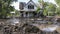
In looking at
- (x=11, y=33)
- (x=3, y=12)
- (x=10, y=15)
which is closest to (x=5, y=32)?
(x=11, y=33)

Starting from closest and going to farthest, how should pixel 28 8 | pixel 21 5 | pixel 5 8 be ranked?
pixel 5 8 < pixel 28 8 < pixel 21 5

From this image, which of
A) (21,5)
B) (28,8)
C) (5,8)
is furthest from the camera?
(21,5)

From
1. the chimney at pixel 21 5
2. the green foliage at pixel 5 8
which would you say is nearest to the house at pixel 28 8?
the chimney at pixel 21 5

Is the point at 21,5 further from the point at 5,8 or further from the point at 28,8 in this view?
the point at 5,8

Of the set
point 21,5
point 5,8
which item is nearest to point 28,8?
point 21,5

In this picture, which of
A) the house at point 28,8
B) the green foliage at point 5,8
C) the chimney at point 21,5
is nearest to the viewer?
the green foliage at point 5,8

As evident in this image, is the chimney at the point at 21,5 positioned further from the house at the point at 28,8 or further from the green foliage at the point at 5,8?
the green foliage at the point at 5,8

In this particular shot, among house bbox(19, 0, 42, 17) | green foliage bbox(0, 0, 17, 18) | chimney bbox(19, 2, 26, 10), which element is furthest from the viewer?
chimney bbox(19, 2, 26, 10)

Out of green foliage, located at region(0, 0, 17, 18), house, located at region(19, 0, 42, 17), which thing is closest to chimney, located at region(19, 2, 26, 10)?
house, located at region(19, 0, 42, 17)

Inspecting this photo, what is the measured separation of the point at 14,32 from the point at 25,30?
0.46m

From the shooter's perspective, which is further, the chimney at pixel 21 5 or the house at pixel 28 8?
the chimney at pixel 21 5

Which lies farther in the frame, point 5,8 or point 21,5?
point 21,5

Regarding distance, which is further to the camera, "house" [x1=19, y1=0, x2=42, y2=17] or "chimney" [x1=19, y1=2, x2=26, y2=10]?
"chimney" [x1=19, y1=2, x2=26, y2=10]

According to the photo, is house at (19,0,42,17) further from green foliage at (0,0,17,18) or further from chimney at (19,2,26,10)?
green foliage at (0,0,17,18)
